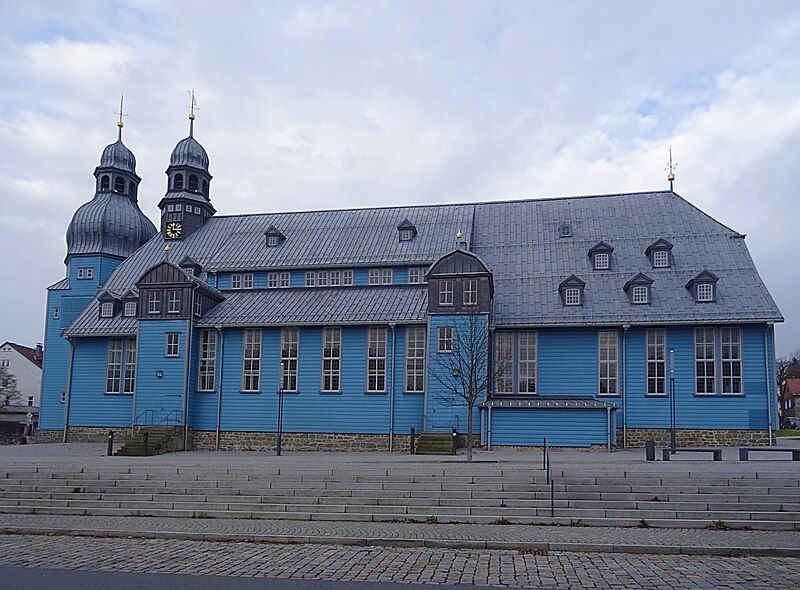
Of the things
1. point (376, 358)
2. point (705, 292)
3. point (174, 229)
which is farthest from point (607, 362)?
point (174, 229)

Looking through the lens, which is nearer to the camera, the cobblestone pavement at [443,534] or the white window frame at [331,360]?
the cobblestone pavement at [443,534]

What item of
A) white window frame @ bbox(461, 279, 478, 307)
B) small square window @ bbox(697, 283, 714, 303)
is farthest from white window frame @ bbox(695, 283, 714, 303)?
white window frame @ bbox(461, 279, 478, 307)

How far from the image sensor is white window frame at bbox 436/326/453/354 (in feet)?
116

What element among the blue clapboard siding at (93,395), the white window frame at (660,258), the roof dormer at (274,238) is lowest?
the blue clapboard siding at (93,395)

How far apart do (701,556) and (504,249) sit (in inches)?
1130

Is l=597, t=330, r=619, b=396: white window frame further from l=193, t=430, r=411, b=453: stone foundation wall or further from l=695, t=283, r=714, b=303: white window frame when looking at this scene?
l=193, t=430, r=411, b=453: stone foundation wall

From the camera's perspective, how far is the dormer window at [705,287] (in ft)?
115

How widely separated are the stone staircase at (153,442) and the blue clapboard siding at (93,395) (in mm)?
4016

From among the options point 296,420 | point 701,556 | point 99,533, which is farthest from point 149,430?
point 701,556

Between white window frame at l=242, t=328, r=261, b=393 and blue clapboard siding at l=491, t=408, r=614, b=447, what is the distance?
1142 cm

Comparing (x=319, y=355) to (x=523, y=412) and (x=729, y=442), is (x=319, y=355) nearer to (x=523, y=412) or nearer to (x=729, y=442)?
(x=523, y=412)

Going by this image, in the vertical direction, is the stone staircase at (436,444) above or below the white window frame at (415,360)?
below

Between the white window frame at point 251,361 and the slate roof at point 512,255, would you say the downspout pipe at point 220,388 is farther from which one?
the white window frame at point 251,361

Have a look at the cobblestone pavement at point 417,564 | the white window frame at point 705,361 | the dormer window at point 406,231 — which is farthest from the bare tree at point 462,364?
the cobblestone pavement at point 417,564
